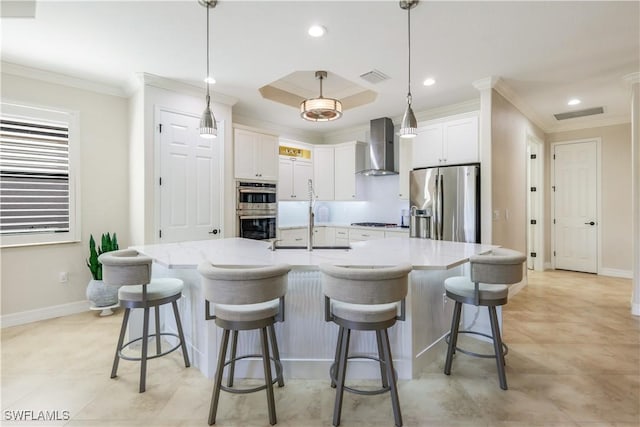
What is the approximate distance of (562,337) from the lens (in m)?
2.93

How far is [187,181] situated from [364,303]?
3.05 meters

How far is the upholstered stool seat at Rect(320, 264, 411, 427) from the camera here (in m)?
1.62

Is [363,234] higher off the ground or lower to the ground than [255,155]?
lower

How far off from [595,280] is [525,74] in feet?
12.3

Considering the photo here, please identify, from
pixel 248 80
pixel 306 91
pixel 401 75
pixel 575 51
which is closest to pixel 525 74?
pixel 575 51

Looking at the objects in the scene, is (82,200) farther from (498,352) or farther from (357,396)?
(498,352)

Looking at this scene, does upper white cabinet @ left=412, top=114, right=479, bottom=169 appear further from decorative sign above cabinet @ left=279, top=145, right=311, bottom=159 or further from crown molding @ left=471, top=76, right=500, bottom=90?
decorative sign above cabinet @ left=279, top=145, right=311, bottom=159

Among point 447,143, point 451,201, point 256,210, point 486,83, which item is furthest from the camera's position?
point 256,210

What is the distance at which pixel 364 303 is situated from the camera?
5.32 feet

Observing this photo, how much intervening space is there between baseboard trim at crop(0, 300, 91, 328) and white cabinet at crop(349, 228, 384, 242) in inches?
147

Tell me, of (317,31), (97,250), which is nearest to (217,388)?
(317,31)

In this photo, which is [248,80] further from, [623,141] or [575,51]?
[623,141]

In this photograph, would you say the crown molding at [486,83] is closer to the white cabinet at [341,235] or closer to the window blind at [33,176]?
the white cabinet at [341,235]

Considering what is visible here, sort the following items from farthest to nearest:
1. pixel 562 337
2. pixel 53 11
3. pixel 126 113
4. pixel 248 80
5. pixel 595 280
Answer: pixel 595 280, pixel 126 113, pixel 248 80, pixel 562 337, pixel 53 11
